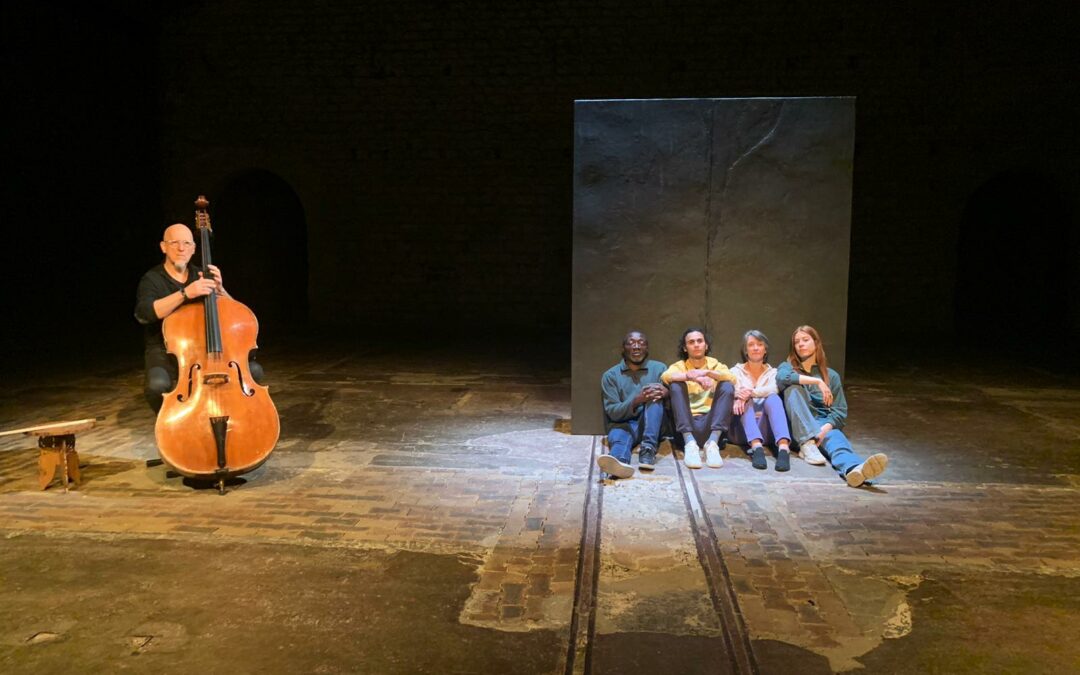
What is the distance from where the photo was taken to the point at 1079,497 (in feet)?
12.8

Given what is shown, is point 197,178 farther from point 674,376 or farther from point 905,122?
point 905,122

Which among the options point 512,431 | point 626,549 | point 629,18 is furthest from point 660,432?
point 629,18

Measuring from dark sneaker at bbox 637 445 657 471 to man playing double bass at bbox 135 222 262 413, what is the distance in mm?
2209

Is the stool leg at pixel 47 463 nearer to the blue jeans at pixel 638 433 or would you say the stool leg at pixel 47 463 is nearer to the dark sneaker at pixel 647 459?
the blue jeans at pixel 638 433

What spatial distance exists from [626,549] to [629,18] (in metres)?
8.99

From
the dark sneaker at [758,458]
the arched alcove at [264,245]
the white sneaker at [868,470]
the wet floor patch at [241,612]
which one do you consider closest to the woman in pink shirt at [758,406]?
the dark sneaker at [758,458]

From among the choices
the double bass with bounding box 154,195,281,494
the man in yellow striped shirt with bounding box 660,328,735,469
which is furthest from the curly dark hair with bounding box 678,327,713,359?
the double bass with bounding box 154,195,281,494

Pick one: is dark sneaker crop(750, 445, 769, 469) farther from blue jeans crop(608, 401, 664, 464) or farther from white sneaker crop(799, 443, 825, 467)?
blue jeans crop(608, 401, 664, 464)

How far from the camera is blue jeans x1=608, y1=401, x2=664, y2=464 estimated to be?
14.8 ft

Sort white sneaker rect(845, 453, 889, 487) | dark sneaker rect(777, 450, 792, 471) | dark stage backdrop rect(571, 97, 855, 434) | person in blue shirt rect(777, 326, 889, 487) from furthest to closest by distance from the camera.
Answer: dark stage backdrop rect(571, 97, 855, 434), person in blue shirt rect(777, 326, 889, 487), dark sneaker rect(777, 450, 792, 471), white sneaker rect(845, 453, 889, 487)

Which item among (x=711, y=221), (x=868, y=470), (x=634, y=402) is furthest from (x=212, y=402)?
(x=868, y=470)

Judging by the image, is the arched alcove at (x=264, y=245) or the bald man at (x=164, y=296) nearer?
the bald man at (x=164, y=296)

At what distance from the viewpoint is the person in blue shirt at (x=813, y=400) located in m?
4.47

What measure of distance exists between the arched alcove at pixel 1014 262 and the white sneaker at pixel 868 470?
7.50m
